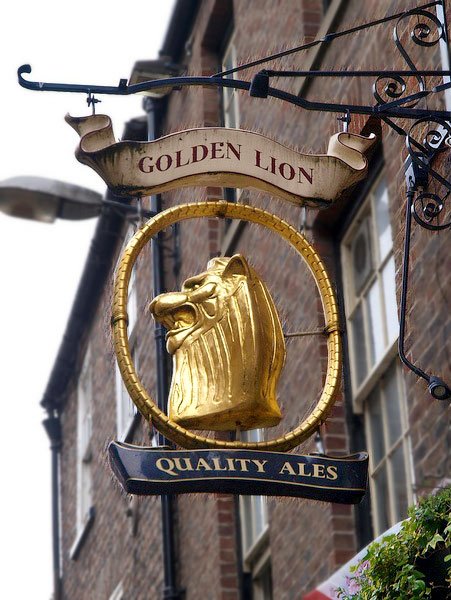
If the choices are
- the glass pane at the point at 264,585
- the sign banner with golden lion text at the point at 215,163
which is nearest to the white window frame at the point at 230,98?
the glass pane at the point at 264,585

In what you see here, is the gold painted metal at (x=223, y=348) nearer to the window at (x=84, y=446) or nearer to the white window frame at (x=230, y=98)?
the white window frame at (x=230, y=98)

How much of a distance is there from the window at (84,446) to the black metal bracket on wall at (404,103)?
1087 centimetres

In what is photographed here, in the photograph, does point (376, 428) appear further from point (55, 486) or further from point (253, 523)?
point (55, 486)

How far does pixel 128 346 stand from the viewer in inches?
281

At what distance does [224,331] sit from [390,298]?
3.41 meters

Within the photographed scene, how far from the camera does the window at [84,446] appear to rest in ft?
63.8

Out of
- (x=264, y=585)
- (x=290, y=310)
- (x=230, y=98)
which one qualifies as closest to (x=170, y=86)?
(x=290, y=310)

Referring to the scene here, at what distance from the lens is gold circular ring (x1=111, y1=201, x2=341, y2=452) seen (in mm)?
6957

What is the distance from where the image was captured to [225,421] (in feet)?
23.6

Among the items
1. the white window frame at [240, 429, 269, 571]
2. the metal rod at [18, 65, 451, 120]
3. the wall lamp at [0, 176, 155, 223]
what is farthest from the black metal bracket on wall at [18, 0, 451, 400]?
the wall lamp at [0, 176, 155, 223]

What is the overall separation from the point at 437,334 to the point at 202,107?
22.1ft

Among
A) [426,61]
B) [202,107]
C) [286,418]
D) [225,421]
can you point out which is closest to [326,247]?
[286,418]

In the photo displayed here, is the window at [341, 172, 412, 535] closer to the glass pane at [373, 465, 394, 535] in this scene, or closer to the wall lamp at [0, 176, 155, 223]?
the glass pane at [373, 465, 394, 535]

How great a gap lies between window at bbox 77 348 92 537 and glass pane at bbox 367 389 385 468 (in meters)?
8.57
